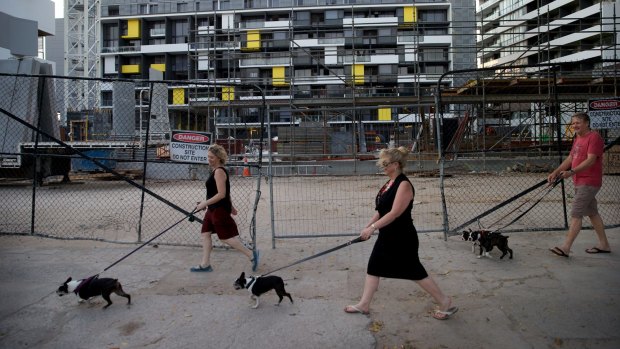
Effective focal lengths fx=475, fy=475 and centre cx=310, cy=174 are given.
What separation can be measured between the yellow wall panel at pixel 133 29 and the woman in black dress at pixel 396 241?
6697cm

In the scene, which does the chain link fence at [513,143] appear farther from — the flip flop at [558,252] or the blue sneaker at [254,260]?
the blue sneaker at [254,260]

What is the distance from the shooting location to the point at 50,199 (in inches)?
488

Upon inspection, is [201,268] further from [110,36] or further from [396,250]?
[110,36]

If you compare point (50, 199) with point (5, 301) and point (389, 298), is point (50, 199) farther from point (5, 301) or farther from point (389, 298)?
point (389, 298)

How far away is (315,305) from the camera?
4562 mm

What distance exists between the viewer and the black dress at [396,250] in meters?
4.07

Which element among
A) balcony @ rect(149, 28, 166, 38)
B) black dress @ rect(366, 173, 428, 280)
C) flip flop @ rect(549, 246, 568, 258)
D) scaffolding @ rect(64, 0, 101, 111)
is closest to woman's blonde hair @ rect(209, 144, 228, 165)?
black dress @ rect(366, 173, 428, 280)

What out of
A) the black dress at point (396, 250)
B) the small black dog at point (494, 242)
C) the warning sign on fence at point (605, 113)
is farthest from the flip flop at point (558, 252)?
the black dress at point (396, 250)

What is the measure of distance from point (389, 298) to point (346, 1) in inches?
2408

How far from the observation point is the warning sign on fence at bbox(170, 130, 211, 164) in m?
6.27

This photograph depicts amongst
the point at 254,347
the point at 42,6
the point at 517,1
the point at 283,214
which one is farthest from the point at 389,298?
the point at 517,1

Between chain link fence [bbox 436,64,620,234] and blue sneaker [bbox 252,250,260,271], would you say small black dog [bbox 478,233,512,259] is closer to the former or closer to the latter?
blue sneaker [bbox 252,250,260,271]

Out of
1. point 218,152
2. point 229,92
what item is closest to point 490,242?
point 218,152

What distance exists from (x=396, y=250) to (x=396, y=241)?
0.25 feet
